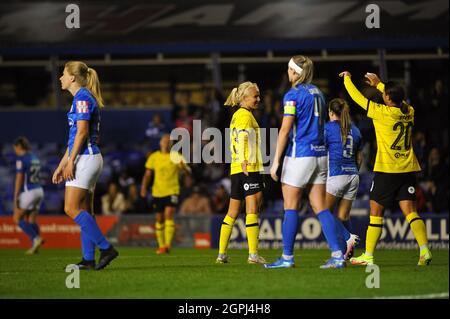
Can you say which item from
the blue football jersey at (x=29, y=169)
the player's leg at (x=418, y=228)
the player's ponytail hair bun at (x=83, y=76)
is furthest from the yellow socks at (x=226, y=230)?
the blue football jersey at (x=29, y=169)

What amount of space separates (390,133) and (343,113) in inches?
52.6

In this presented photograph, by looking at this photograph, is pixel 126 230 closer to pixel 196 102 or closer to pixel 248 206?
pixel 196 102

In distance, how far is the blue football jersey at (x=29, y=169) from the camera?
19078 millimetres

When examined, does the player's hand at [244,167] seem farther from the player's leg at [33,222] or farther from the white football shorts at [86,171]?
the player's leg at [33,222]

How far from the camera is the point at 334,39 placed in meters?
25.7

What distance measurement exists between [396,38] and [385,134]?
14028 mm

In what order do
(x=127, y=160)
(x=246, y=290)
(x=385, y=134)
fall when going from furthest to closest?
(x=127, y=160)
(x=385, y=134)
(x=246, y=290)

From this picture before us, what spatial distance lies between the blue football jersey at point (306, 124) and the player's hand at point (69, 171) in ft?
8.12

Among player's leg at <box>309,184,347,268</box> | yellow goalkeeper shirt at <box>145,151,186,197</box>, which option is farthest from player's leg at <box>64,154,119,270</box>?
yellow goalkeeper shirt at <box>145,151,186,197</box>

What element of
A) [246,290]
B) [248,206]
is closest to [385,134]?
[248,206]

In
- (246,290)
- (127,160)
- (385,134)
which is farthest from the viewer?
(127,160)

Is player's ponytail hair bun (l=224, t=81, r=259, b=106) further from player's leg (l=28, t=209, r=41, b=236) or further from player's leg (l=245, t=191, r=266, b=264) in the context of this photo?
player's leg (l=28, t=209, r=41, b=236)

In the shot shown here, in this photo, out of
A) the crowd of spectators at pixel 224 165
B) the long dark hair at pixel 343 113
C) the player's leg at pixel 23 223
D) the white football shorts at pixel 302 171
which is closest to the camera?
the white football shorts at pixel 302 171

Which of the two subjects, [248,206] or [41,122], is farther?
[41,122]
